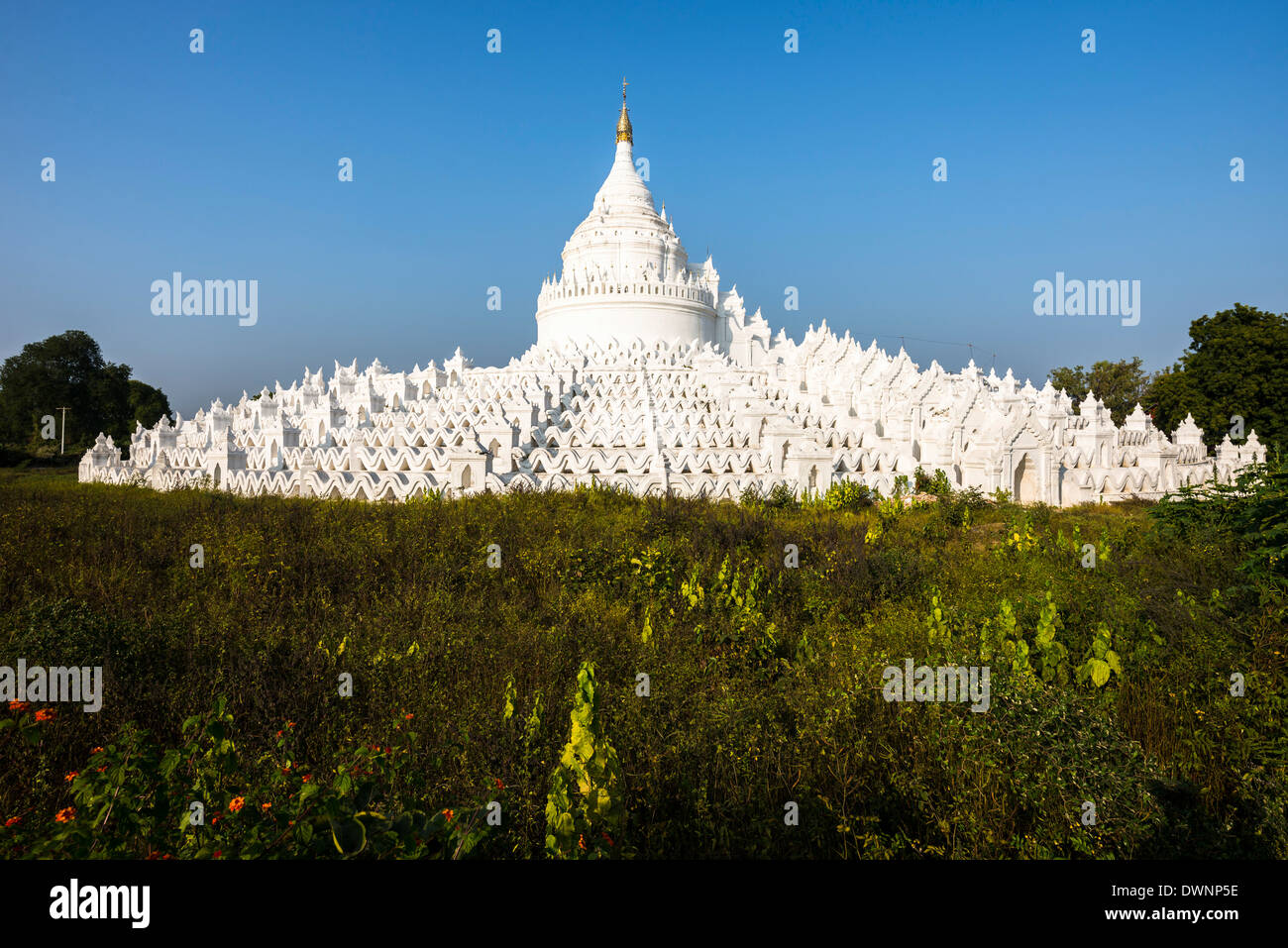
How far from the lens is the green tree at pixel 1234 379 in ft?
109

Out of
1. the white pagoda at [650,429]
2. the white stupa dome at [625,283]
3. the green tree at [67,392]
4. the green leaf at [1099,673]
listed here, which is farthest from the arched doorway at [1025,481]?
the green tree at [67,392]

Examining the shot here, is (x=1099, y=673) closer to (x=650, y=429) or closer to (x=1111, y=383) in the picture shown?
(x=650, y=429)

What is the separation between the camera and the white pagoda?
59.4 ft

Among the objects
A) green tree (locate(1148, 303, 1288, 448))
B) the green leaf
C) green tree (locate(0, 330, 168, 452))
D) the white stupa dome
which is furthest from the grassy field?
green tree (locate(0, 330, 168, 452))

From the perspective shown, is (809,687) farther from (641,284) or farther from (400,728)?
(641,284)

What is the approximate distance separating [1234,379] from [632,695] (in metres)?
41.4

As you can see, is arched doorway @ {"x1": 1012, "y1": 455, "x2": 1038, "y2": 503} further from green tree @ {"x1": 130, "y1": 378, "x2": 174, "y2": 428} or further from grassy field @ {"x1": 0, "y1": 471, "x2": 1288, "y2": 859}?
green tree @ {"x1": 130, "y1": 378, "x2": 174, "y2": 428}

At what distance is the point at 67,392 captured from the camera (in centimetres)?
4706

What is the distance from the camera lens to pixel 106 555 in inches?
397

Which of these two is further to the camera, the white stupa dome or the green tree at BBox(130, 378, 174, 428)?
the green tree at BBox(130, 378, 174, 428)

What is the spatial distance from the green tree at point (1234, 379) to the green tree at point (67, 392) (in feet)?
215

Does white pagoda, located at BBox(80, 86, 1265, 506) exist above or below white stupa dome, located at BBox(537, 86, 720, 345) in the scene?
below

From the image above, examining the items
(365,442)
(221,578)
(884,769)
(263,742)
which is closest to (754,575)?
(884,769)

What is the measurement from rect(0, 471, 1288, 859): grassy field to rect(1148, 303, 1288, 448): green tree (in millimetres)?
30936
